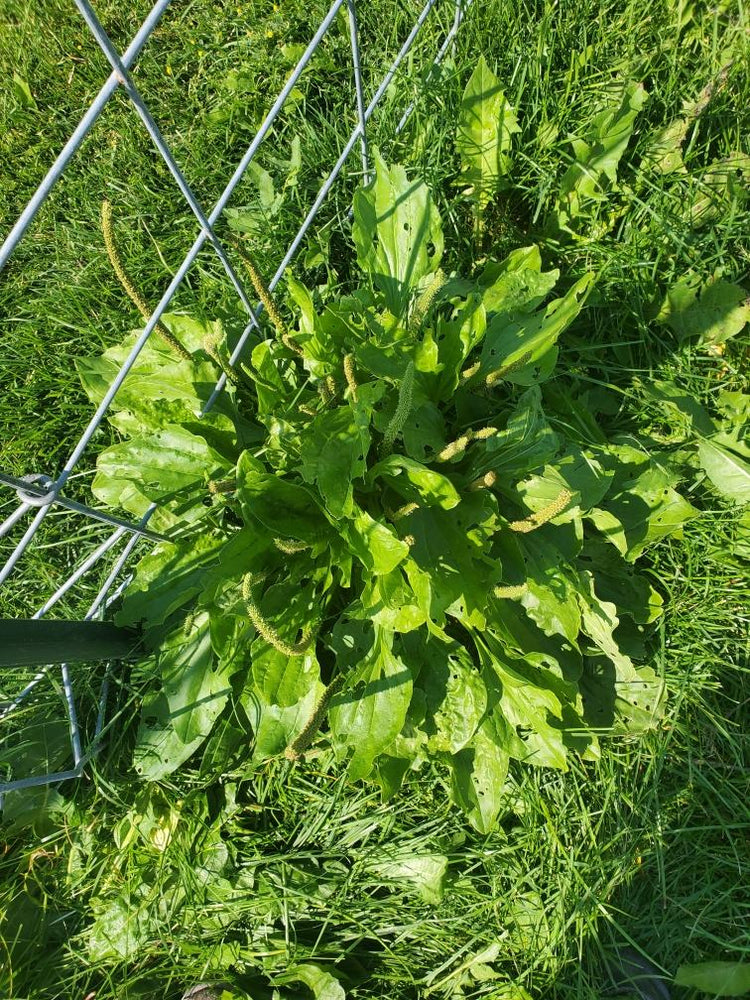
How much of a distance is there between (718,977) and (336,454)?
1.80 m

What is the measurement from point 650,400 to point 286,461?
1295 millimetres

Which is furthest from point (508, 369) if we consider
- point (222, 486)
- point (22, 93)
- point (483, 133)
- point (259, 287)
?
point (22, 93)

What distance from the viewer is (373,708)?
1938 millimetres

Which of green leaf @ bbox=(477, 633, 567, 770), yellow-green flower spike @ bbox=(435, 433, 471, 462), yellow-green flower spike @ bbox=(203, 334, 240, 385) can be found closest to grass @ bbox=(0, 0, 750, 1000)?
green leaf @ bbox=(477, 633, 567, 770)

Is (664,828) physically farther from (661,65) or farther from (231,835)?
(661,65)

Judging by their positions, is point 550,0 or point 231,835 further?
point 550,0

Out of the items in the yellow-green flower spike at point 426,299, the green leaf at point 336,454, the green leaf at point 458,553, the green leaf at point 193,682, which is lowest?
the green leaf at point 193,682

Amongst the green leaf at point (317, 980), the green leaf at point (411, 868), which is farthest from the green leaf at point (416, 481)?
the green leaf at point (317, 980)

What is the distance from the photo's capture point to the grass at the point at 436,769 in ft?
7.45

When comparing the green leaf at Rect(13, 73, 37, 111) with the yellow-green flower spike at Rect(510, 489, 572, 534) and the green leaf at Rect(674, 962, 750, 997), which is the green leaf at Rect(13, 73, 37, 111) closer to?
the yellow-green flower spike at Rect(510, 489, 572, 534)

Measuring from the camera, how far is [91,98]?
2920mm

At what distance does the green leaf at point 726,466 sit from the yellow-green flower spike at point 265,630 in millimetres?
1420

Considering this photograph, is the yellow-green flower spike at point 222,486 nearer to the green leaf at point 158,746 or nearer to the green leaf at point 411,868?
the green leaf at point 158,746

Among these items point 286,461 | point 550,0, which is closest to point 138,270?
point 286,461
